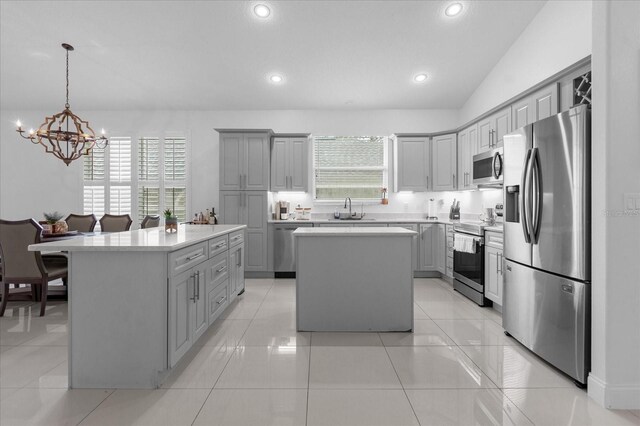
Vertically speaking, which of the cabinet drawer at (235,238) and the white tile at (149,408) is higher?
the cabinet drawer at (235,238)

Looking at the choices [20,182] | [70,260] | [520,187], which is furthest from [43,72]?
[520,187]

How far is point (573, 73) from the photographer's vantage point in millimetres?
3143

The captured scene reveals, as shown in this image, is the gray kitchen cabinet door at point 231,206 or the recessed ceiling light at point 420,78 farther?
the gray kitchen cabinet door at point 231,206

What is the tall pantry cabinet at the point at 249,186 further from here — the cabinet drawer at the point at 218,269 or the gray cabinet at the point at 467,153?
the gray cabinet at the point at 467,153

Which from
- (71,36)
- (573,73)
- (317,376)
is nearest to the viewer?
(317,376)

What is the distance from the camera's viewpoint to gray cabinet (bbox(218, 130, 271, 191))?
5.69 metres

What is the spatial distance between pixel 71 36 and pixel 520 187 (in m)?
5.81

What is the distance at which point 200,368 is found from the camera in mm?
2533

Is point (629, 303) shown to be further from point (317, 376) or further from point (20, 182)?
point (20, 182)

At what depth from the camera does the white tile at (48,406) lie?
1.91 metres

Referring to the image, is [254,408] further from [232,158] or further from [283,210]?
[232,158]

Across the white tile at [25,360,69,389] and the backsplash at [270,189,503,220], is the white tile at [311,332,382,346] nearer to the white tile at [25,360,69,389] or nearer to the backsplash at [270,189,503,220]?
the white tile at [25,360,69,389]

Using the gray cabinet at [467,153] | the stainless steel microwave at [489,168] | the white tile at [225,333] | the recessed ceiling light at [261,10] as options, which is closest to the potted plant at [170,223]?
the white tile at [225,333]

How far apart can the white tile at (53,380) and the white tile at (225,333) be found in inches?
37.3
